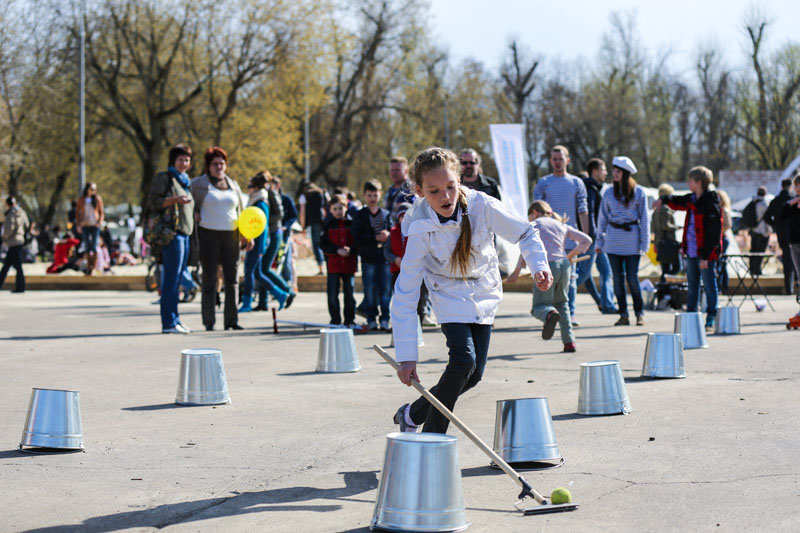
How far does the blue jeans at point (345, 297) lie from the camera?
Result: 13594 mm

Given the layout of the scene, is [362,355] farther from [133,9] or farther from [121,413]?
[133,9]

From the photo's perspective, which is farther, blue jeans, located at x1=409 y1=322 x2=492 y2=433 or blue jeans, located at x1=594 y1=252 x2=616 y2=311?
blue jeans, located at x1=594 y1=252 x2=616 y2=311

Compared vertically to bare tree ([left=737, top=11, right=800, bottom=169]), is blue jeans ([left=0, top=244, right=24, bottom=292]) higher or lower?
lower

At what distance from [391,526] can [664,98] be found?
63.4 m

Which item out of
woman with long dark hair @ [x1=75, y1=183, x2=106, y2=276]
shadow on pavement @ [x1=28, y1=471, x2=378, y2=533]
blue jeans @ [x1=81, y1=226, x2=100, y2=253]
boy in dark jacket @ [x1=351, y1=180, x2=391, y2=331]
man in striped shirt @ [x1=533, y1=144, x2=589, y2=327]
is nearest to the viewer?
shadow on pavement @ [x1=28, y1=471, x2=378, y2=533]

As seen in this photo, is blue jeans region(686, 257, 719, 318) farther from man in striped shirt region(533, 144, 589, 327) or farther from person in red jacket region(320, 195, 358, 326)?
A: person in red jacket region(320, 195, 358, 326)

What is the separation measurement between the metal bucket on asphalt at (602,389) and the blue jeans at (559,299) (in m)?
3.32

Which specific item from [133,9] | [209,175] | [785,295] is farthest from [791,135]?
[209,175]

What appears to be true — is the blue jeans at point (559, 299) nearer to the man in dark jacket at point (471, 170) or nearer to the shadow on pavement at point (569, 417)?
the man in dark jacket at point (471, 170)

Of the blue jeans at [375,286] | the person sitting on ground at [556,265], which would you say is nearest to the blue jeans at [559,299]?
the person sitting on ground at [556,265]

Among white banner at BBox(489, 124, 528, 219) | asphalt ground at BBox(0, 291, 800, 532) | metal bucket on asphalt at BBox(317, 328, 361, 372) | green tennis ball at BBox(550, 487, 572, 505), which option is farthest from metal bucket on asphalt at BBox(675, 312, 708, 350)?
white banner at BBox(489, 124, 528, 219)

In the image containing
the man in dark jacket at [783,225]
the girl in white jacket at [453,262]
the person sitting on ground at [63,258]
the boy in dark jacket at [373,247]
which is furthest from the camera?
the person sitting on ground at [63,258]

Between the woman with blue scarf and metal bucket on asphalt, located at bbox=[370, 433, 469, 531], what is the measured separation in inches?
328

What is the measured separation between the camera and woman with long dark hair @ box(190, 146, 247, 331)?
12914mm
